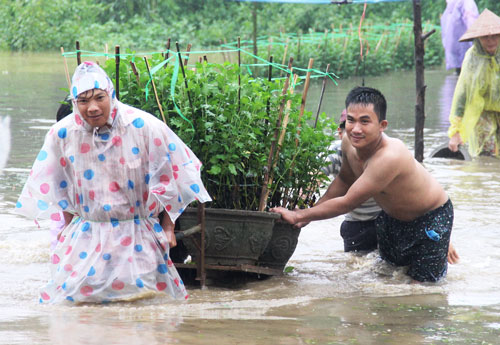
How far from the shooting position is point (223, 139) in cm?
445

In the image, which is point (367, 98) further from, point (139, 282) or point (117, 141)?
point (139, 282)

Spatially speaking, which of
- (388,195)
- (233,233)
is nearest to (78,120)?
(233,233)

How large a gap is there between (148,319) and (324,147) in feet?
5.15

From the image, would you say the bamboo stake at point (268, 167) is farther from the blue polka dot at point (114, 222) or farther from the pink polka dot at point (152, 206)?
the blue polka dot at point (114, 222)

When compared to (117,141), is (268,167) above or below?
below

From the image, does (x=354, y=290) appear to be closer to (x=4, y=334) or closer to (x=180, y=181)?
(x=180, y=181)

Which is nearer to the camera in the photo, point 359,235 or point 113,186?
point 113,186

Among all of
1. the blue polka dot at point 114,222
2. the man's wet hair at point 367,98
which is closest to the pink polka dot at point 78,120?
the blue polka dot at point 114,222

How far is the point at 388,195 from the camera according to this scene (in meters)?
4.77

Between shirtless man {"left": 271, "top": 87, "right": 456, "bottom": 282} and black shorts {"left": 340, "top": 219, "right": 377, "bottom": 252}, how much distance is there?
42cm

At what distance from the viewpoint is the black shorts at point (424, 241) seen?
4.85 m

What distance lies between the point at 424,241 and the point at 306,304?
940 mm

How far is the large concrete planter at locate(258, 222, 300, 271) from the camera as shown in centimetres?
471

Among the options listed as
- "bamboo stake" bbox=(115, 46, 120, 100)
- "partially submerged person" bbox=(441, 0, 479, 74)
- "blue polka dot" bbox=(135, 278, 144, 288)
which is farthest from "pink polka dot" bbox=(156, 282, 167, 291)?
"partially submerged person" bbox=(441, 0, 479, 74)
